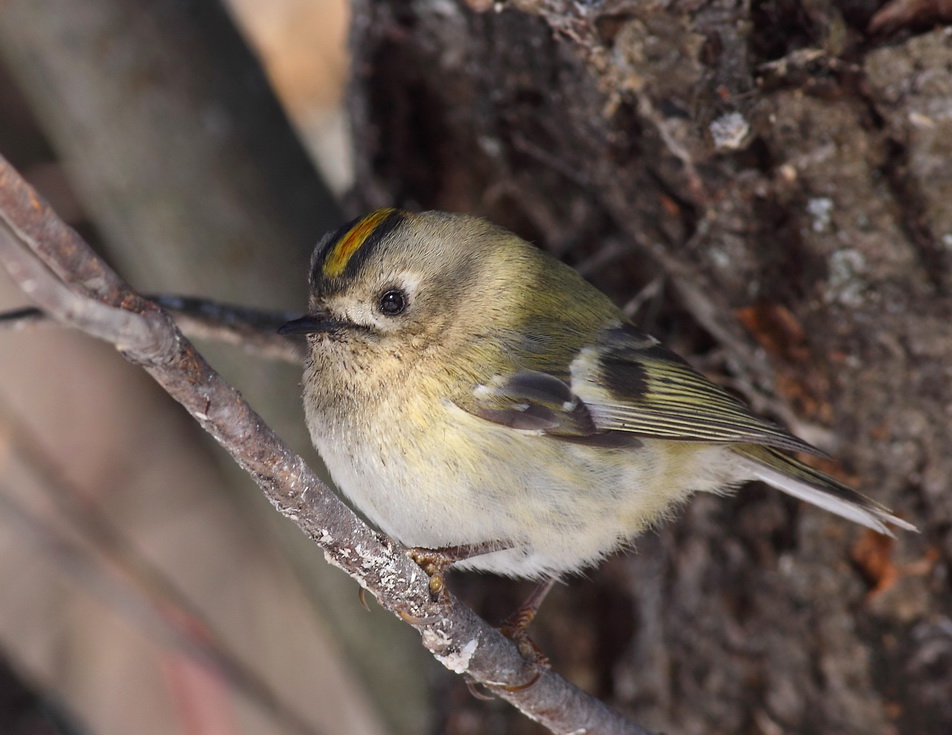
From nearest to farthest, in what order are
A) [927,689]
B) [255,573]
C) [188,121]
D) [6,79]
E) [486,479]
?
[486,479] → [927,689] → [188,121] → [6,79] → [255,573]

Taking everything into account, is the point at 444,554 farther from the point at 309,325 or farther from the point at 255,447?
the point at 255,447

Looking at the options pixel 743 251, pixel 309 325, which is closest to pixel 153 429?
pixel 309 325

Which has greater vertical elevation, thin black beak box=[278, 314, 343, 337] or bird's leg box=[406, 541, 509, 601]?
thin black beak box=[278, 314, 343, 337]

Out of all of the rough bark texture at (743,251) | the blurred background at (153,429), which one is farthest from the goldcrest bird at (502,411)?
the blurred background at (153,429)

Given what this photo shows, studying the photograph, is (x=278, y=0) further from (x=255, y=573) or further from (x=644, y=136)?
(x=644, y=136)

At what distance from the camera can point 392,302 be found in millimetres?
1779

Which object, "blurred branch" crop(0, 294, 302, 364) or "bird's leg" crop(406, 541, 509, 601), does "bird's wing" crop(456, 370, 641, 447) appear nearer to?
"bird's leg" crop(406, 541, 509, 601)

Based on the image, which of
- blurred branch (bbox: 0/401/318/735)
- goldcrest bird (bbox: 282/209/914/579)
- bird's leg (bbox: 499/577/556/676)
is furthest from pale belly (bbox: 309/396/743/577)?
blurred branch (bbox: 0/401/318/735)

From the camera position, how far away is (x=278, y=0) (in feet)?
13.7

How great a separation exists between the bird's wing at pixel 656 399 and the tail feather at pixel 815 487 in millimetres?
95

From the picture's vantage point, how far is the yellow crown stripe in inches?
68.5

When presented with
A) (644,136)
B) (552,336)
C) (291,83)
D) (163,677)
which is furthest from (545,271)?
(291,83)

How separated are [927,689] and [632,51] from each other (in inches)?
55.3

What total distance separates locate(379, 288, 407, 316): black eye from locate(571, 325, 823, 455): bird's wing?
0.36 meters
